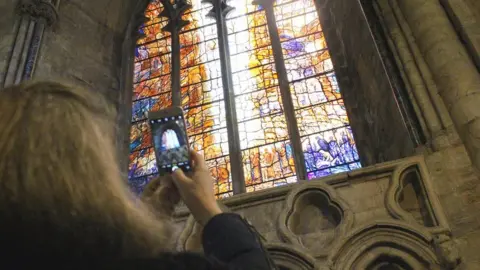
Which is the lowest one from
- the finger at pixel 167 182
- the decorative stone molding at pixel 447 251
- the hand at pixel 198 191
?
the hand at pixel 198 191

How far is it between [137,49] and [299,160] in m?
3.03

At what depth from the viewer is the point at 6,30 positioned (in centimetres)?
603

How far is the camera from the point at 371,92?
503 centimetres

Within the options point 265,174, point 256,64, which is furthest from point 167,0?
point 265,174

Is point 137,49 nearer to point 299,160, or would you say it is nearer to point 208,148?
point 208,148

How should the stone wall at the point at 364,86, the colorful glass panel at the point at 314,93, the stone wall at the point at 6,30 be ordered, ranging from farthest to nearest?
the stone wall at the point at 6,30 < the colorful glass panel at the point at 314,93 < the stone wall at the point at 364,86

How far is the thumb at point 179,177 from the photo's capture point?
146 centimetres

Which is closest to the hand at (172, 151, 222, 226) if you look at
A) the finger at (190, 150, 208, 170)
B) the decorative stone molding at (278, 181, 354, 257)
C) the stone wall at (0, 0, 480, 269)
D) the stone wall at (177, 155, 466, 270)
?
the finger at (190, 150, 208, 170)

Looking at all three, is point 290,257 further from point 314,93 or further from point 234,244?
point 314,93

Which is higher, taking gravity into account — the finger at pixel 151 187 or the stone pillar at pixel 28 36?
the stone pillar at pixel 28 36

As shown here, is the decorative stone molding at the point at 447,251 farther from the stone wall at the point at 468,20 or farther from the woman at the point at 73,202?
the woman at the point at 73,202

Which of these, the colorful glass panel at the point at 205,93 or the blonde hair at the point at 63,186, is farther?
the colorful glass panel at the point at 205,93

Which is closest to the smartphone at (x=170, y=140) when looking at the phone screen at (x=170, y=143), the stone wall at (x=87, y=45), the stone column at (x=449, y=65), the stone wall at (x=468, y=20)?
the phone screen at (x=170, y=143)

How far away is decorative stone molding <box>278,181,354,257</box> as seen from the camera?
11.5ft
